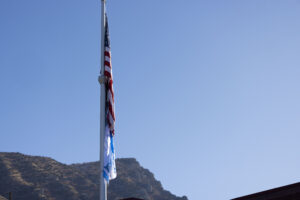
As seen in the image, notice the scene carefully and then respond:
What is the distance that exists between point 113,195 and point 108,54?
12250 cm

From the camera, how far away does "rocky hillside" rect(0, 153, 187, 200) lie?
394 ft

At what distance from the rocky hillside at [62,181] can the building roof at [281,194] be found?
10165 centimetres

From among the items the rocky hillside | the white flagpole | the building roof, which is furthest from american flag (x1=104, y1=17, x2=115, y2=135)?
the rocky hillside

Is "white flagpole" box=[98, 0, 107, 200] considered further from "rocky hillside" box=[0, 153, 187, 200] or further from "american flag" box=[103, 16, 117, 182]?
"rocky hillside" box=[0, 153, 187, 200]

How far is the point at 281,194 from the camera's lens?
1733cm

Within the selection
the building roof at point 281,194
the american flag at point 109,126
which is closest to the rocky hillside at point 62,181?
the building roof at point 281,194

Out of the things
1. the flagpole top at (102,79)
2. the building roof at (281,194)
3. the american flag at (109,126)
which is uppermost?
the flagpole top at (102,79)

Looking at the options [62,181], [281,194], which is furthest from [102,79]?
[62,181]

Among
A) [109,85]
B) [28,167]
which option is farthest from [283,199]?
[28,167]

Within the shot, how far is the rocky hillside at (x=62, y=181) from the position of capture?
120 m

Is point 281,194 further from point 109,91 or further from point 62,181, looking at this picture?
point 62,181

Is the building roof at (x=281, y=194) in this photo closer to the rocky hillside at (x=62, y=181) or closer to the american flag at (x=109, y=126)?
the american flag at (x=109, y=126)

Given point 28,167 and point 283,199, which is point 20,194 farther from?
point 283,199

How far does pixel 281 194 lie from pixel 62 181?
118m
